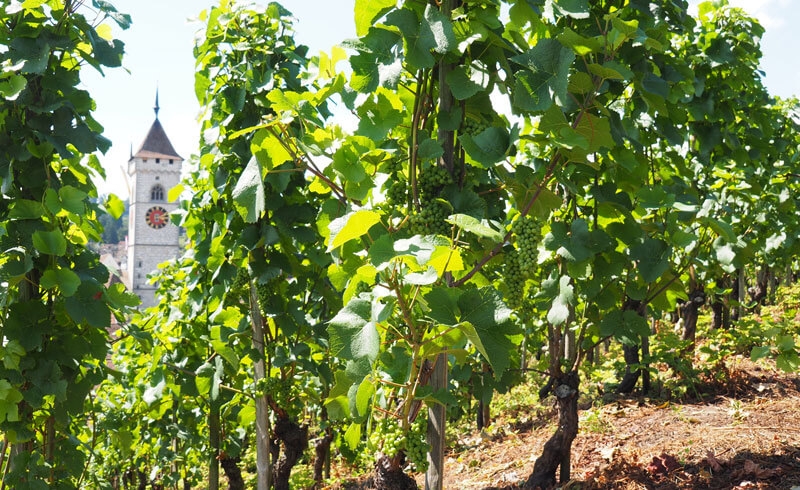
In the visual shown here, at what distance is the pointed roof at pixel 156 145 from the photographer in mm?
58250

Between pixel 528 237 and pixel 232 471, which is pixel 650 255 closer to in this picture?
pixel 528 237

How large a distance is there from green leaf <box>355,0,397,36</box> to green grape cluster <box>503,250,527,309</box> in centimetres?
76

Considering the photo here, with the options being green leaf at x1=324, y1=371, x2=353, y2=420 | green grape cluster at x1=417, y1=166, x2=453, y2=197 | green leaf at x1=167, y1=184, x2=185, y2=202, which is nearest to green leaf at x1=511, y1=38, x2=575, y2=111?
green grape cluster at x1=417, y1=166, x2=453, y2=197

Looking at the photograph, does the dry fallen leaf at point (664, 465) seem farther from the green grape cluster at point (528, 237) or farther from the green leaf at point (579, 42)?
the green leaf at point (579, 42)

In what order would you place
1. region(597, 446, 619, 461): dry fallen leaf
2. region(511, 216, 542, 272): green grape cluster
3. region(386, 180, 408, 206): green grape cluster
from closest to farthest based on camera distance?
region(386, 180, 408, 206): green grape cluster, region(511, 216, 542, 272): green grape cluster, region(597, 446, 619, 461): dry fallen leaf

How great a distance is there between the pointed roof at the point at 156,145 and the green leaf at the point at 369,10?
6096 centimetres

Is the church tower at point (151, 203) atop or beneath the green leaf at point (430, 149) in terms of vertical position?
atop

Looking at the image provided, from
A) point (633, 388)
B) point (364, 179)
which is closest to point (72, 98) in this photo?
point (364, 179)

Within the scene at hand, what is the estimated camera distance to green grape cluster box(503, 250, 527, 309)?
1809mm

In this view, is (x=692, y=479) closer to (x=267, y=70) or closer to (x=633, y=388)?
(x=633, y=388)

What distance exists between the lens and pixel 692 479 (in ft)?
9.70

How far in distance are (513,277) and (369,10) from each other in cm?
86

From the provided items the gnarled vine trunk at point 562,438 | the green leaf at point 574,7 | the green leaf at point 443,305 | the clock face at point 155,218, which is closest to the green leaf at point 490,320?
the green leaf at point 443,305

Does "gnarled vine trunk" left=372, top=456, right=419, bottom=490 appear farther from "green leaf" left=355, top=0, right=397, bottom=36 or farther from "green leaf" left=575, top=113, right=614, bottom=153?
"green leaf" left=355, top=0, right=397, bottom=36
